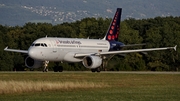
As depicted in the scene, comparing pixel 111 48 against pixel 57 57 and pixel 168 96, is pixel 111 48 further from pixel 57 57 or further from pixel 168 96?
pixel 168 96

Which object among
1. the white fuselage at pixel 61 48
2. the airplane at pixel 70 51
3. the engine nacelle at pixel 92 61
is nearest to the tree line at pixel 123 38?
the airplane at pixel 70 51

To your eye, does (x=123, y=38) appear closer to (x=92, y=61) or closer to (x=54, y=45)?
(x=92, y=61)

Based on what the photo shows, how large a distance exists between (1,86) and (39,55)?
84.9 ft

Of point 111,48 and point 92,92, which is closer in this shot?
point 92,92

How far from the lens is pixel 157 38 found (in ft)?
381

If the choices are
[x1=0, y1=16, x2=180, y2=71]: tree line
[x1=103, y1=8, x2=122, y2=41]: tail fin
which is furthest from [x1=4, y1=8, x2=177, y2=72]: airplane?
[x1=0, y1=16, x2=180, y2=71]: tree line

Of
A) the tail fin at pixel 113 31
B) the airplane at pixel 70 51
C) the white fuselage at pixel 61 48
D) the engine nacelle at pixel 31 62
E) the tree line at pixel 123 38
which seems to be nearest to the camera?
the white fuselage at pixel 61 48

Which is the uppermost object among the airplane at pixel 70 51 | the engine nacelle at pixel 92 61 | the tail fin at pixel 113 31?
the tail fin at pixel 113 31

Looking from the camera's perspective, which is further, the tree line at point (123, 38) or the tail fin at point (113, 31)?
the tree line at point (123, 38)

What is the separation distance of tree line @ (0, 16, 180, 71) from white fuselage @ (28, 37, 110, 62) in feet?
29.1

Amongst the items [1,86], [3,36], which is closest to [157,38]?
[3,36]

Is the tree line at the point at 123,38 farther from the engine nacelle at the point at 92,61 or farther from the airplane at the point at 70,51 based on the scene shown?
the engine nacelle at the point at 92,61

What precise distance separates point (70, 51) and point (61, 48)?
204 cm

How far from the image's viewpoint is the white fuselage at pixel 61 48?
6450 centimetres
